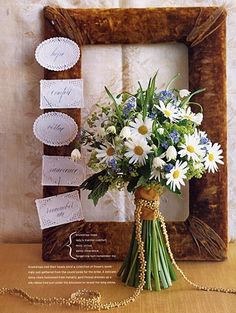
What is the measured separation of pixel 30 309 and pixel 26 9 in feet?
2.21

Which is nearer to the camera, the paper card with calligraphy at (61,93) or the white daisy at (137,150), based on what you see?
the white daisy at (137,150)

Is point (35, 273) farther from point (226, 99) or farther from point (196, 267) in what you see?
point (226, 99)

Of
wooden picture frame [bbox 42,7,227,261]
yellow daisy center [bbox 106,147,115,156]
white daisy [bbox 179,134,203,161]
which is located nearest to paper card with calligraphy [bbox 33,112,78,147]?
wooden picture frame [bbox 42,7,227,261]

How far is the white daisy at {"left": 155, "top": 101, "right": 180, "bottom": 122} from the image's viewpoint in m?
0.96

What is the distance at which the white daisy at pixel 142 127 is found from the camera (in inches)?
37.3

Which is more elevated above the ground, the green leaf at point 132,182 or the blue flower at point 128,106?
the blue flower at point 128,106

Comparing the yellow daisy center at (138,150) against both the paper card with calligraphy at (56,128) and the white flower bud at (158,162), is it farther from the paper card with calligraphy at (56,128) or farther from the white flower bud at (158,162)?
the paper card with calligraphy at (56,128)

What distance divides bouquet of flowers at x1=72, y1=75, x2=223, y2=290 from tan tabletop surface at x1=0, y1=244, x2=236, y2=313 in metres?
0.04

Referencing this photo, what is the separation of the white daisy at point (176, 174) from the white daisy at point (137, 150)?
0.05 metres

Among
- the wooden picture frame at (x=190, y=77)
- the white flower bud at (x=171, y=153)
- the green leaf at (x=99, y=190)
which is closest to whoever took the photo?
the white flower bud at (x=171, y=153)

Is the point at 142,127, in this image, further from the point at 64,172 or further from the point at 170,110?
the point at 64,172

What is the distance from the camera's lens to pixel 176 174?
0.94m

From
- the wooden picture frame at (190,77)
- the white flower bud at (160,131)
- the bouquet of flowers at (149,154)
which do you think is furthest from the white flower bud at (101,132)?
the wooden picture frame at (190,77)

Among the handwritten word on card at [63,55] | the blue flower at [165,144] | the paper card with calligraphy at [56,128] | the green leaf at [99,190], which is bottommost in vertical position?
the green leaf at [99,190]
